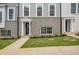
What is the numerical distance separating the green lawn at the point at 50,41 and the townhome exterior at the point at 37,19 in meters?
0.22

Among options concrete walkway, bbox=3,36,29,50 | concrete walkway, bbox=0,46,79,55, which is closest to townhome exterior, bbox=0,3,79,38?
concrete walkway, bbox=3,36,29,50

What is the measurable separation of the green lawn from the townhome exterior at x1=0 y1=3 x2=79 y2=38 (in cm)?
22

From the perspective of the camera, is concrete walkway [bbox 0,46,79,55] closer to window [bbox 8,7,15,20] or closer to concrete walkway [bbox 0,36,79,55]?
concrete walkway [bbox 0,36,79,55]

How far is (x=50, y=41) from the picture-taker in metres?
9.69

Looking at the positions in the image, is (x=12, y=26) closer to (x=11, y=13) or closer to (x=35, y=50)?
(x=11, y=13)

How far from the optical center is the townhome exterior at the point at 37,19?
9898 mm

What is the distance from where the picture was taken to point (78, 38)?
31.9ft

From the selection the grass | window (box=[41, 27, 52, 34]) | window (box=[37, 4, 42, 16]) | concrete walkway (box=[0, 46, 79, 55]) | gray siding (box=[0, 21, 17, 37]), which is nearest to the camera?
concrete walkway (box=[0, 46, 79, 55])

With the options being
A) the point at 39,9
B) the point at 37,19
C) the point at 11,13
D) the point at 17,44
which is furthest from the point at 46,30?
the point at 11,13

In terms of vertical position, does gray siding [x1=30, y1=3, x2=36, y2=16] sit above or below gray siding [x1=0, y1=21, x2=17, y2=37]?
above

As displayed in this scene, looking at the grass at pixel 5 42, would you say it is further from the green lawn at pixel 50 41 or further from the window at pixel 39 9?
the window at pixel 39 9

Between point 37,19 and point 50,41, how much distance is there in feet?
2.65

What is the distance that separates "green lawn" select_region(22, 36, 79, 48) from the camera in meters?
9.64

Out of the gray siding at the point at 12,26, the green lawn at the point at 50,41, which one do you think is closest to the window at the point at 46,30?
the green lawn at the point at 50,41
